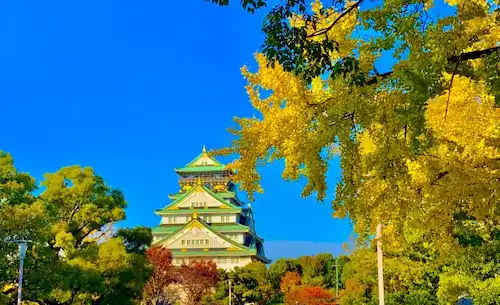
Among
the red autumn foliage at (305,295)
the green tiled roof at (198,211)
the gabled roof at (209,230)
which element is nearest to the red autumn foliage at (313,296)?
the red autumn foliage at (305,295)

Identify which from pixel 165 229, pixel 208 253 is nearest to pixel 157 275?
pixel 208 253

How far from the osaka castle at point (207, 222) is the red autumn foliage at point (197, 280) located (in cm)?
894

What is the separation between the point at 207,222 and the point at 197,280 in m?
16.7

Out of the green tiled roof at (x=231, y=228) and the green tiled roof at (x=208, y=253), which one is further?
the green tiled roof at (x=231, y=228)

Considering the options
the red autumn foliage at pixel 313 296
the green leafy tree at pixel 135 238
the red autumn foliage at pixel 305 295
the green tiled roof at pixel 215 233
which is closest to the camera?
the green leafy tree at pixel 135 238

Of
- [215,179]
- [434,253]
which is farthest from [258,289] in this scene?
[434,253]

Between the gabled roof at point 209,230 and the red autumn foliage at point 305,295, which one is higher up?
the gabled roof at point 209,230

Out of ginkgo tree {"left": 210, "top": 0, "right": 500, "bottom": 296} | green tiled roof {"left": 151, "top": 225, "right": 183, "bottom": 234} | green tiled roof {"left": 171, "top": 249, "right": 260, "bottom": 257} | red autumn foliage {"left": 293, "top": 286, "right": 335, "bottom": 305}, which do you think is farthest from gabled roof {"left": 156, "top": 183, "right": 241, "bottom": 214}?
ginkgo tree {"left": 210, "top": 0, "right": 500, "bottom": 296}

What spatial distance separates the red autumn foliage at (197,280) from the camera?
46.9m

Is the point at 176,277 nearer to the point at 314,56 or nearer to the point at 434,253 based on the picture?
the point at 434,253

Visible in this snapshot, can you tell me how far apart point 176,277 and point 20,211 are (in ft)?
105

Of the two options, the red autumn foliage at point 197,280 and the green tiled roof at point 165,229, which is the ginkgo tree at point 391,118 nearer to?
the red autumn foliage at point 197,280

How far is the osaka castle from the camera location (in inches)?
2293

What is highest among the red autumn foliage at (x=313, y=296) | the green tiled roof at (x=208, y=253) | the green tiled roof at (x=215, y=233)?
the green tiled roof at (x=215, y=233)
